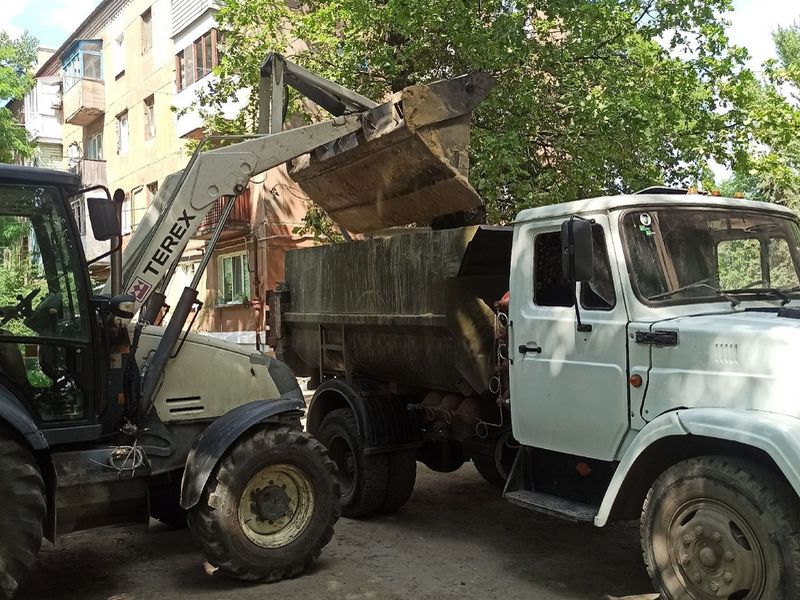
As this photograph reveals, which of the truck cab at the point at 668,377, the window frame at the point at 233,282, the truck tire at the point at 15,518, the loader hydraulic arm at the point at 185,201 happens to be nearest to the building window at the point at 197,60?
the window frame at the point at 233,282

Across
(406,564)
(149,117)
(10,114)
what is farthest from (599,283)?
(149,117)

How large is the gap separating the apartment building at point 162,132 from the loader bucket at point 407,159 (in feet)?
29.5

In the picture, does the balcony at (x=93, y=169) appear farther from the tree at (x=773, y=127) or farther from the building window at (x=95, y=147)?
the tree at (x=773, y=127)

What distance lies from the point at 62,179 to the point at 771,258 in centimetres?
442

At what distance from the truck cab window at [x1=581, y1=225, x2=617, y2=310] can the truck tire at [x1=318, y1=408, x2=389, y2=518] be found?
268cm

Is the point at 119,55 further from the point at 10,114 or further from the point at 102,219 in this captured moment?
the point at 102,219

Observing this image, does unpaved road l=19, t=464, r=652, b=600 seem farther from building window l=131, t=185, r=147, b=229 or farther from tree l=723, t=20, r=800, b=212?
building window l=131, t=185, r=147, b=229

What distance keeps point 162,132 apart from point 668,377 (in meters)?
22.8

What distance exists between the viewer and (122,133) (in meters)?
27.9

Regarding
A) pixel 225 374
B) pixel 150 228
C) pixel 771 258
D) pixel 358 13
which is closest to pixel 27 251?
pixel 150 228

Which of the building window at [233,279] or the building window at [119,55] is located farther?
the building window at [119,55]

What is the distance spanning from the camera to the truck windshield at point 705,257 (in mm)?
4531

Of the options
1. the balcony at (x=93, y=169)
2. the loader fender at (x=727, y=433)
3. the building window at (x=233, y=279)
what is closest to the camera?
the loader fender at (x=727, y=433)

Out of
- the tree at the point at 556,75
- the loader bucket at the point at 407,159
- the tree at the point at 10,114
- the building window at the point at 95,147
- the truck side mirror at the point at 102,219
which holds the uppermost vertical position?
the building window at the point at 95,147
